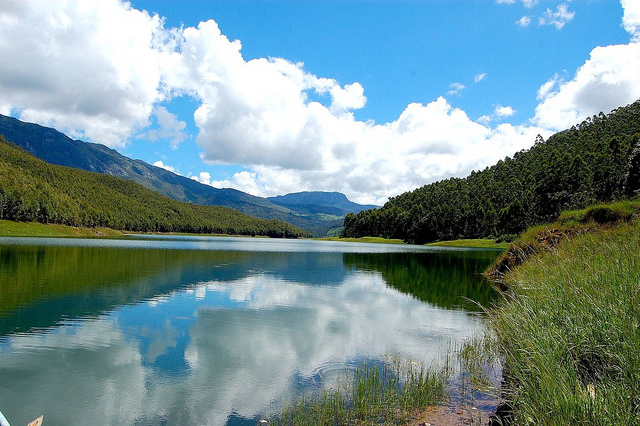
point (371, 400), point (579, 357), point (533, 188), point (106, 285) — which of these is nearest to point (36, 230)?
point (106, 285)

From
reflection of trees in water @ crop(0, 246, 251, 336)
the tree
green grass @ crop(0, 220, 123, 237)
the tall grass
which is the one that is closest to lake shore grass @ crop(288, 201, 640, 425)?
the tall grass

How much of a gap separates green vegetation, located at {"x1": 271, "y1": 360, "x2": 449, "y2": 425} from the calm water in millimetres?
929

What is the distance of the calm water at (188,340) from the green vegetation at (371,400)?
0.93 m

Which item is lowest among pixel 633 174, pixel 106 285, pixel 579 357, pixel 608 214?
pixel 106 285

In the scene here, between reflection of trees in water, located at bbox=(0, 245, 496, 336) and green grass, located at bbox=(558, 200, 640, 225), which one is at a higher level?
green grass, located at bbox=(558, 200, 640, 225)

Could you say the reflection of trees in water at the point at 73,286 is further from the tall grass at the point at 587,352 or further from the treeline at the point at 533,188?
the treeline at the point at 533,188

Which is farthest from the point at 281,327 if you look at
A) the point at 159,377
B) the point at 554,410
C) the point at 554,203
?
the point at 554,203

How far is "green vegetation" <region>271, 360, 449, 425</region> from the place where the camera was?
957cm

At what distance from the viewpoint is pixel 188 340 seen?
17.0 meters

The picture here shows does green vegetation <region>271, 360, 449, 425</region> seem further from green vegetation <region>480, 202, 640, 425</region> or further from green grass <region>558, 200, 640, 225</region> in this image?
green grass <region>558, 200, 640, 225</region>

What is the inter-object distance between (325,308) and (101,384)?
1538 cm

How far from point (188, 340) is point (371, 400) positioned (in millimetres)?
9640

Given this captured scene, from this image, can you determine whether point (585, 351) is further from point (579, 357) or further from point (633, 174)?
point (633, 174)

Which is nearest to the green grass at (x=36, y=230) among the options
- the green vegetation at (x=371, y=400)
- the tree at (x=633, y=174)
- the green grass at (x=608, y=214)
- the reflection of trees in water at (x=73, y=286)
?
the reflection of trees in water at (x=73, y=286)
